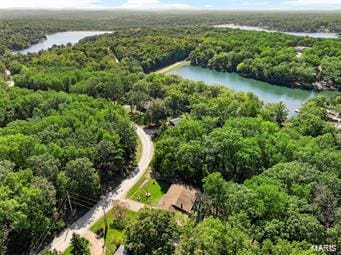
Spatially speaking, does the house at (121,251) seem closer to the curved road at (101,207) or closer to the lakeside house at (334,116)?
the curved road at (101,207)

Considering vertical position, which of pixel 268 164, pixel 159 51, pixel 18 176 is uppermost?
pixel 18 176

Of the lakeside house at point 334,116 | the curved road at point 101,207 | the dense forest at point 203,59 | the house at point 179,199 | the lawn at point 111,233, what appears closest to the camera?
the lawn at point 111,233

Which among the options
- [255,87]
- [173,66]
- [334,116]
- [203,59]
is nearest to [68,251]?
[334,116]

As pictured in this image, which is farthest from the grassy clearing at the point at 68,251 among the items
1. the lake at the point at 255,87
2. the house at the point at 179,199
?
the lake at the point at 255,87

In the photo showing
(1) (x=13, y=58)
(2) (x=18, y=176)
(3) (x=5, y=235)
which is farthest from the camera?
(1) (x=13, y=58)

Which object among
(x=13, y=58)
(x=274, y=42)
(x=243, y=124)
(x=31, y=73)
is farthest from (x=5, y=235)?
(x=274, y=42)

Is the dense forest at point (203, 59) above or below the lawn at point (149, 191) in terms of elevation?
below

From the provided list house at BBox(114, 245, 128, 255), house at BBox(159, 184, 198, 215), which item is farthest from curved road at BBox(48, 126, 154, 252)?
house at BBox(114, 245, 128, 255)

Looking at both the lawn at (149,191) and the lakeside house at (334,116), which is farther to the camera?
the lakeside house at (334,116)

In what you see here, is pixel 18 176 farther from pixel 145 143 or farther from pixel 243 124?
pixel 243 124
